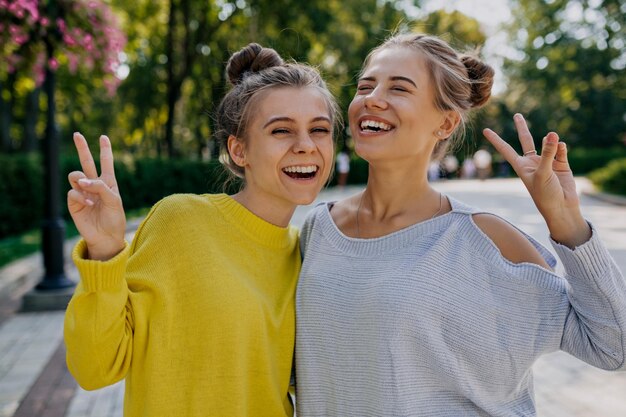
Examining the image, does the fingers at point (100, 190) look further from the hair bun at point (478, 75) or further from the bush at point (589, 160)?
the bush at point (589, 160)

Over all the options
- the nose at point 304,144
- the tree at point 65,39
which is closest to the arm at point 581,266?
the nose at point 304,144

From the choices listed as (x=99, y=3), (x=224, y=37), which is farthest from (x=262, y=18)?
(x=99, y=3)

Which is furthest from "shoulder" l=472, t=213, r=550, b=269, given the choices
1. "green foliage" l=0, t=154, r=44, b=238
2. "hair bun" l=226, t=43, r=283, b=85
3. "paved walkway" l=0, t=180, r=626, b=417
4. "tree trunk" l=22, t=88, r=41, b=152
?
"tree trunk" l=22, t=88, r=41, b=152

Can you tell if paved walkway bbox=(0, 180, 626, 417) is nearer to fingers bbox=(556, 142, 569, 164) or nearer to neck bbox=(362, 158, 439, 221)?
neck bbox=(362, 158, 439, 221)

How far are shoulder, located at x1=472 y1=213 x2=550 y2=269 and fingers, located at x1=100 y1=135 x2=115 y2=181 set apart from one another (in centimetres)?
121

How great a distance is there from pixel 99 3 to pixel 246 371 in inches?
220

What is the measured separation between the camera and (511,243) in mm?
2033

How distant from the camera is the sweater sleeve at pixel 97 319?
68.2 inches

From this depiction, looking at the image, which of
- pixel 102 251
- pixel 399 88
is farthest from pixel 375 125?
pixel 102 251

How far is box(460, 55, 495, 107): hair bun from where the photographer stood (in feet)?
7.95

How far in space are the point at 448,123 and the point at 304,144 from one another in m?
0.59

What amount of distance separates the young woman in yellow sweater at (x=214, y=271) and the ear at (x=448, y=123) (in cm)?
43

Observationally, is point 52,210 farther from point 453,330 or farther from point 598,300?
point 598,300

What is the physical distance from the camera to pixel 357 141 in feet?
7.63
